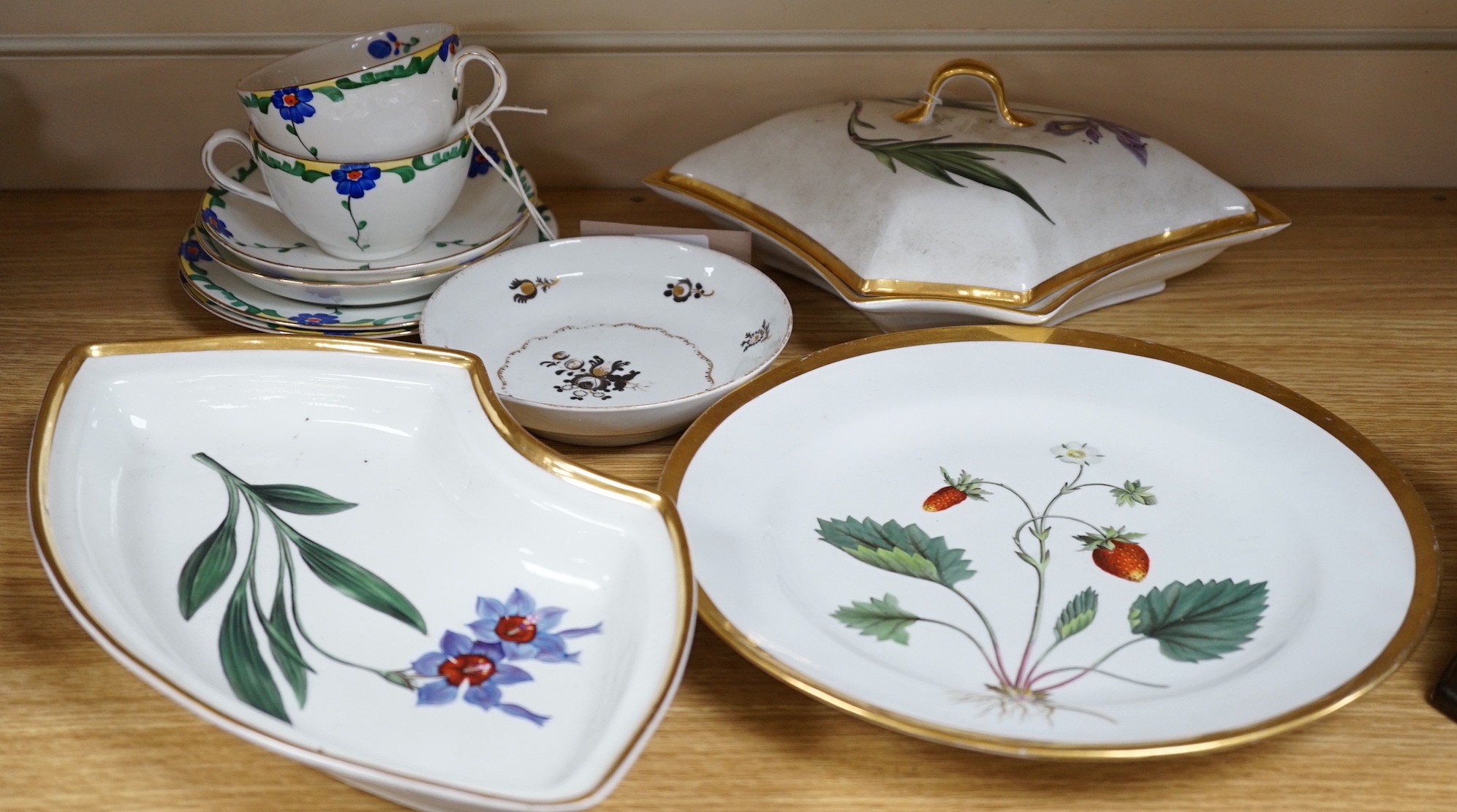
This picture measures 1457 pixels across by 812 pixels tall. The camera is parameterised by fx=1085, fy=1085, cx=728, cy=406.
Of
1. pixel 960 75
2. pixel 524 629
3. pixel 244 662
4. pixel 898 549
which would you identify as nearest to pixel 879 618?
pixel 898 549

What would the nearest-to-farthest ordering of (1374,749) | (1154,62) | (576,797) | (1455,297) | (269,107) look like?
(576,797) < (1374,749) < (269,107) < (1455,297) < (1154,62)

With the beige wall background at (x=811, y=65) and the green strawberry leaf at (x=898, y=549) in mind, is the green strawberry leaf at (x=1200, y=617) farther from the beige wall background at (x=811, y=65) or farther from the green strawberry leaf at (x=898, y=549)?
the beige wall background at (x=811, y=65)

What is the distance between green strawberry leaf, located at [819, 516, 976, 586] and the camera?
0.52m

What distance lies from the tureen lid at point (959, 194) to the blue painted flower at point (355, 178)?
0.66ft

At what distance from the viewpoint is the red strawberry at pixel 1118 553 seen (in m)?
0.52

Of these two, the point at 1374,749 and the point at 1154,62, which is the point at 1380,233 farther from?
the point at 1374,749

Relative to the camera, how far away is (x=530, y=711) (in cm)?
42

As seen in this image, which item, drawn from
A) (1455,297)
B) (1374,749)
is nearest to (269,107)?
(1374,749)

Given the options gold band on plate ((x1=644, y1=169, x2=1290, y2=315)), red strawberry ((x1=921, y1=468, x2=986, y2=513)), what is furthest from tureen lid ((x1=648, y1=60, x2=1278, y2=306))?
red strawberry ((x1=921, y1=468, x2=986, y2=513))

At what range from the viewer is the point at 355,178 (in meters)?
0.68

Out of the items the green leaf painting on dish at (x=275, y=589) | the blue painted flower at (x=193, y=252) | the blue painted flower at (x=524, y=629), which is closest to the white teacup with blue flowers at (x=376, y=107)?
the blue painted flower at (x=193, y=252)

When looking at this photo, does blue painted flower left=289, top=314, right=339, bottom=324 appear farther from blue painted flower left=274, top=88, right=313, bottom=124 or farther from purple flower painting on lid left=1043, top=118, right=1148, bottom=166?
purple flower painting on lid left=1043, top=118, right=1148, bottom=166

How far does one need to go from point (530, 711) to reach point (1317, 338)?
0.60m

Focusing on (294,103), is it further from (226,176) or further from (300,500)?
(300,500)
